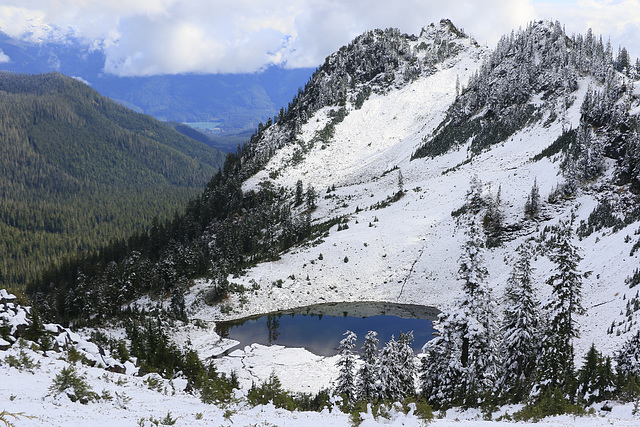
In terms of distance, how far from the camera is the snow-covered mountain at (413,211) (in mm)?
44938

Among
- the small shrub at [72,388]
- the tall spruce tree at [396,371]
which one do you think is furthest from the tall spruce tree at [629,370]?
the small shrub at [72,388]

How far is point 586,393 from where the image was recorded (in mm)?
18875

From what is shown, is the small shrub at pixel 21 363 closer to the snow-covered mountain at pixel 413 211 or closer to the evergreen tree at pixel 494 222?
the snow-covered mountain at pixel 413 211

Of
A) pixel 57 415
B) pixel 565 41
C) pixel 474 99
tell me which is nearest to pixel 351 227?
pixel 57 415

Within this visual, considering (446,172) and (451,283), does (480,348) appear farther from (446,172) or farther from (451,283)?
(446,172)

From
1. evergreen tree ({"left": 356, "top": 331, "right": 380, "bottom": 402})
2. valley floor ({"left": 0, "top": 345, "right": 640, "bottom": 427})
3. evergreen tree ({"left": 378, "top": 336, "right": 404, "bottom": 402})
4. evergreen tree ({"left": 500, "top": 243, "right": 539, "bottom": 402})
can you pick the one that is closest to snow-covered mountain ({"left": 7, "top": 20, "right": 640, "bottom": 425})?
evergreen tree ({"left": 500, "top": 243, "right": 539, "bottom": 402})

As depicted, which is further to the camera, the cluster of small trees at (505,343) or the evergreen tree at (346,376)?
the evergreen tree at (346,376)

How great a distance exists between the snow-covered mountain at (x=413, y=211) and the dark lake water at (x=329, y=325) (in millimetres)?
1641

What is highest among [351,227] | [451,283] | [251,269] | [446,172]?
[446,172]

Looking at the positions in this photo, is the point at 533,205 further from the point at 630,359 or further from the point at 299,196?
the point at 299,196

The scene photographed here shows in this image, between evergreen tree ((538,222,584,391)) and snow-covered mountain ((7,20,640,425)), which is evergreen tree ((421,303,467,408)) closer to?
snow-covered mountain ((7,20,640,425))

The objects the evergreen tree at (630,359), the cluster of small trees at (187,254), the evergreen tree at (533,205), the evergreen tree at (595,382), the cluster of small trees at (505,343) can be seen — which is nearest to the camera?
the evergreen tree at (595,382)

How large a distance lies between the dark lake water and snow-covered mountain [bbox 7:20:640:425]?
1.64 m

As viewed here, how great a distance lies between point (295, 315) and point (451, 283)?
2468cm
